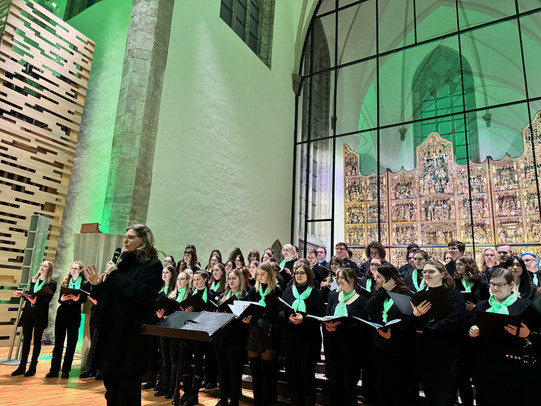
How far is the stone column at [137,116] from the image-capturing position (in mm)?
7359

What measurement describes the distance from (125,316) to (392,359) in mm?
2276

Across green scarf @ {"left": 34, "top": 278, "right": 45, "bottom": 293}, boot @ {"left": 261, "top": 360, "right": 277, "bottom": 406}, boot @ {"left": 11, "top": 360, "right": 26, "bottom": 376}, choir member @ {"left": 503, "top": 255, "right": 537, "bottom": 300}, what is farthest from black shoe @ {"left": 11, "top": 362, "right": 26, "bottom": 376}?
choir member @ {"left": 503, "top": 255, "right": 537, "bottom": 300}

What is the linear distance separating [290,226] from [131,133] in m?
5.80

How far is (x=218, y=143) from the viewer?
9.45m

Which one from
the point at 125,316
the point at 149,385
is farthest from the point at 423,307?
the point at 149,385

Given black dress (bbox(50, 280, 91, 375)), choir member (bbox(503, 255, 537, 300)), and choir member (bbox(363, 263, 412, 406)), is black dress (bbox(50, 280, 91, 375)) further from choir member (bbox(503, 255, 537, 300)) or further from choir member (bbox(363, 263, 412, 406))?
choir member (bbox(503, 255, 537, 300))

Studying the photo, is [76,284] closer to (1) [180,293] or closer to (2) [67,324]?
(2) [67,324]

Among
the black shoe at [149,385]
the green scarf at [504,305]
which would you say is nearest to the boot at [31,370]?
the black shoe at [149,385]

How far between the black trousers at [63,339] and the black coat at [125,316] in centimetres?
343

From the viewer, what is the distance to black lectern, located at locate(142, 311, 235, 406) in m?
2.67

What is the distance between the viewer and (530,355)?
292 centimetres

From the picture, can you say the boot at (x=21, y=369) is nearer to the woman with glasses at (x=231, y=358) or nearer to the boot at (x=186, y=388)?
the boot at (x=186, y=388)

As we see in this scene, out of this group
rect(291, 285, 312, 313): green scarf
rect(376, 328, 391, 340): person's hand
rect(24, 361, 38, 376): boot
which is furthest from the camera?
rect(24, 361, 38, 376): boot

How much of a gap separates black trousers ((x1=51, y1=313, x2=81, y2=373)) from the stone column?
6.87 ft
